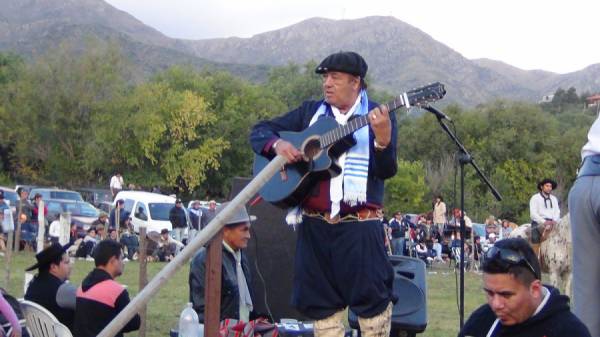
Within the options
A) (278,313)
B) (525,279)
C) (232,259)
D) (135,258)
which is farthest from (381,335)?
(135,258)

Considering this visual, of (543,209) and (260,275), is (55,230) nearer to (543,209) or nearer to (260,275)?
(543,209)

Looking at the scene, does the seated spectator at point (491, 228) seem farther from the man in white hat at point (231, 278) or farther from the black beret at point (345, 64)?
the black beret at point (345, 64)

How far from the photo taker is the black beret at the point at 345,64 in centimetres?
448

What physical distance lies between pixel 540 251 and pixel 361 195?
29.2 feet

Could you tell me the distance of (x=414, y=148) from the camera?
58344mm

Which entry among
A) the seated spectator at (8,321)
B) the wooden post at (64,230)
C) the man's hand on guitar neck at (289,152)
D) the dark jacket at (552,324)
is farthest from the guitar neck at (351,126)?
the wooden post at (64,230)

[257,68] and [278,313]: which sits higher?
[257,68]

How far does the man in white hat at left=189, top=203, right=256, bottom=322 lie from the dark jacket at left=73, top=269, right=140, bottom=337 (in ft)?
1.51

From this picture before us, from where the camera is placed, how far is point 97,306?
589cm

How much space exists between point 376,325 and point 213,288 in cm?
83

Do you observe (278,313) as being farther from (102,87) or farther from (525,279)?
(102,87)

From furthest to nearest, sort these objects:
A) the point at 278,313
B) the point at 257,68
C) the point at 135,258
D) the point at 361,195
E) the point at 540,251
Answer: the point at 257,68 < the point at 135,258 < the point at 540,251 < the point at 278,313 < the point at 361,195

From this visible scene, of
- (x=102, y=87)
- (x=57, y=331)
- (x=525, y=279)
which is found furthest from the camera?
(x=102, y=87)

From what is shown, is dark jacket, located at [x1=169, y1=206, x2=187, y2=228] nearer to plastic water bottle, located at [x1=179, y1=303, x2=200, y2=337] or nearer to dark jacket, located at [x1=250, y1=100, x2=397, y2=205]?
plastic water bottle, located at [x1=179, y1=303, x2=200, y2=337]
